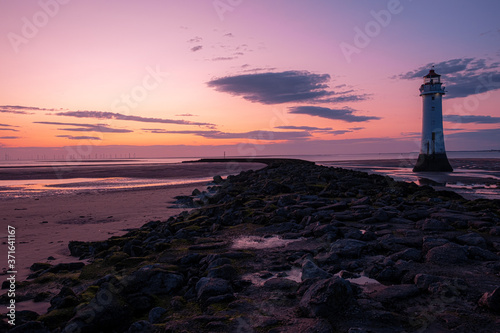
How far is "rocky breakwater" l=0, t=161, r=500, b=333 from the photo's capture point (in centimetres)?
405

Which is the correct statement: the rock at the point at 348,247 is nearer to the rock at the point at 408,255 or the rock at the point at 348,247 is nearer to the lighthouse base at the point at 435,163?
the rock at the point at 408,255

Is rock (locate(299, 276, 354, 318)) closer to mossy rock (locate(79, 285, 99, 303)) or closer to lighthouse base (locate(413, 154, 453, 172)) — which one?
mossy rock (locate(79, 285, 99, 303))

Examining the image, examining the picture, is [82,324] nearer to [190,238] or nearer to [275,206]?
[190,238]

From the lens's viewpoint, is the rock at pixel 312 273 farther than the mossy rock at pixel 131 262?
No

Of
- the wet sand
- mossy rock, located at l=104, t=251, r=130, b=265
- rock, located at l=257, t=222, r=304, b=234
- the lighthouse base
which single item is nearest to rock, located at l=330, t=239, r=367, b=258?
rock, located at l=257, t=222, r=304, b=234

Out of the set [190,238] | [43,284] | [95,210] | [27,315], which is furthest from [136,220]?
[27,315]

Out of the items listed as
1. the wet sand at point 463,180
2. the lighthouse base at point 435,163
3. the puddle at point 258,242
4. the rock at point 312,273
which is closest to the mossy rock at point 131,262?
the puddle at point 258,242

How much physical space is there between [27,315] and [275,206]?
7998 mm

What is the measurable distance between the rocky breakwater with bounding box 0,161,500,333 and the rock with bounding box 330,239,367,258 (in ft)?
0.08

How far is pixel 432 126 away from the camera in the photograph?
39719 mm

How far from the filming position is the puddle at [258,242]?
25.0ft

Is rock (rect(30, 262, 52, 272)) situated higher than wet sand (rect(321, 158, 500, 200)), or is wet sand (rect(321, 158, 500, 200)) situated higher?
wet sand (rect(321, 158, 500, 200))

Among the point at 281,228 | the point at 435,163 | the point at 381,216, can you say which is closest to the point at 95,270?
the point at 281,228

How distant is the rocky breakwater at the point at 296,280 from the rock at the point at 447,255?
18 millimetres
